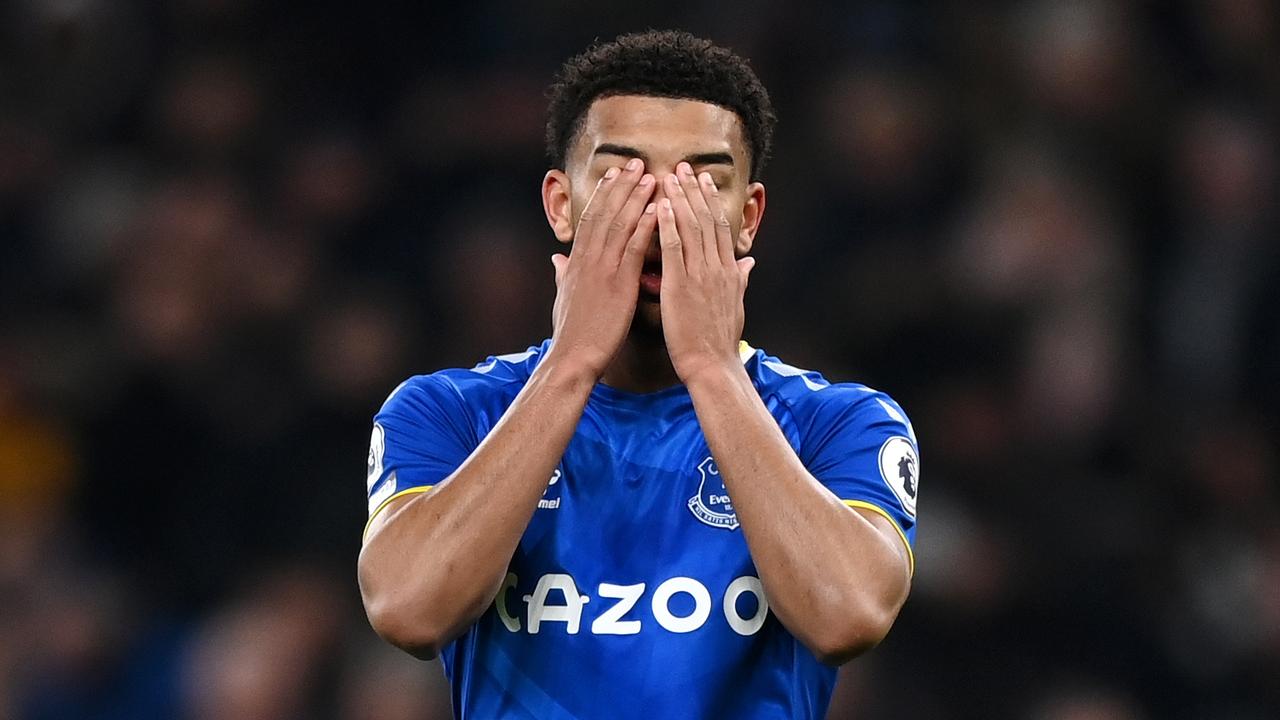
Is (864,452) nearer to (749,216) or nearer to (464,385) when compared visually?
(749,216)

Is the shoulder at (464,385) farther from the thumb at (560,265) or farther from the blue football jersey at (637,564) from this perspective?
the thumb at (560,265)

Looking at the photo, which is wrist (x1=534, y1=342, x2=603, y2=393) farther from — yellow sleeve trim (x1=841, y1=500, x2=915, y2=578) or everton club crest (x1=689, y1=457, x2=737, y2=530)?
yellow sleeve trim (x1=841, y1=500, x2=915, y2=578)

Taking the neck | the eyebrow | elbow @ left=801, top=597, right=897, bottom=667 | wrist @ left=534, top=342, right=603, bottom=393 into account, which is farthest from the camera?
the neck

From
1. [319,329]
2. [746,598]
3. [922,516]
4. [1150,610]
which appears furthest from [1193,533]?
[746,598]

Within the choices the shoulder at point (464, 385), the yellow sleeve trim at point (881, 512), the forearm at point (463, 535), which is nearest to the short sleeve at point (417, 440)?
the shoulder at point (464, 385)

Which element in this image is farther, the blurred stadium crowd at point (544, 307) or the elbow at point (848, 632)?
the blurred stadium crowd at point (544, 307)

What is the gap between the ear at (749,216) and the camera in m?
3.52

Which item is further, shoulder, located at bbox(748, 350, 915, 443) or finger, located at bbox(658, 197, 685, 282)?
shoulder, located at bbox(748, 350, 915, 443)

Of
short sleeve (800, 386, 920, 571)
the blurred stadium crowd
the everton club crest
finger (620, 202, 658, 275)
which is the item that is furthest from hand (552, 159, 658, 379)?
the blurred stadium crowd

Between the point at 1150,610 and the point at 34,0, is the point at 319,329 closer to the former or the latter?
the point at 34,0

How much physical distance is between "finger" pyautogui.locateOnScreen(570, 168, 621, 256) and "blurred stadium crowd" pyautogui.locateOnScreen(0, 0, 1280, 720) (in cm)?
365

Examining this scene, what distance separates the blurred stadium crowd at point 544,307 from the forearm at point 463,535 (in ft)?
12.2

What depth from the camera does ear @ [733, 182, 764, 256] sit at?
352 cm

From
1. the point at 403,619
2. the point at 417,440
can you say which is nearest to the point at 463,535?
the point at 403,619
